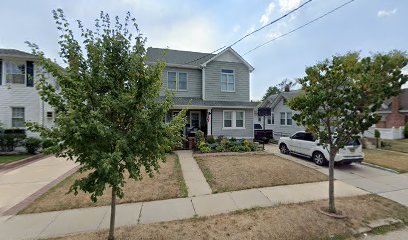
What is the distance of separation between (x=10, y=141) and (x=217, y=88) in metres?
14.1

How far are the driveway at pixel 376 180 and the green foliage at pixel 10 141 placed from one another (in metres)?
17.2

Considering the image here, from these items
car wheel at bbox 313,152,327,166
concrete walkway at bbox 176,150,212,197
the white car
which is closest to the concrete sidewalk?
concrete walkway at bbox 176,150,212,197

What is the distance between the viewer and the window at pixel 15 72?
13.3m

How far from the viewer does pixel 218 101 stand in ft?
52.5

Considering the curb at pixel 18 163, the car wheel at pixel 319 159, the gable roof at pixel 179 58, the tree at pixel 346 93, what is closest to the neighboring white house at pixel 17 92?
the curb at pixel 18 163

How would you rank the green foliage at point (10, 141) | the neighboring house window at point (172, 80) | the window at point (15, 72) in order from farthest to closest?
the neighboring house window at point (172, 80), the window at point (15, 72), the green foliage at point (10, 141)

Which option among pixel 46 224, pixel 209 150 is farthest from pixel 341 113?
pixel 209 150

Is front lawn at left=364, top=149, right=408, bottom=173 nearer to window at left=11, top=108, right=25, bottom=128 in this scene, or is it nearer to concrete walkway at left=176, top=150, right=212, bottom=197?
concrete walkway at left=176, top=150, right=212, bottom=197

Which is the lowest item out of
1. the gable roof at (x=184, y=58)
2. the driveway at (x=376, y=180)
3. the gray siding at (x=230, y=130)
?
the driveway at (x=376, y=180)

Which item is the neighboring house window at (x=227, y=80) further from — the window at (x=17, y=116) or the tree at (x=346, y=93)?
the window at (x=17, y=116)

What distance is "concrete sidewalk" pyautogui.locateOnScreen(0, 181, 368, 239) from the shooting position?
427 cm

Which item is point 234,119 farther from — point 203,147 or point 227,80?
point 203,147

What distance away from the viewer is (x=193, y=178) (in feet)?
25.3

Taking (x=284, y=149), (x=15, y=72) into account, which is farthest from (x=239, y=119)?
(x=15, y=72)
